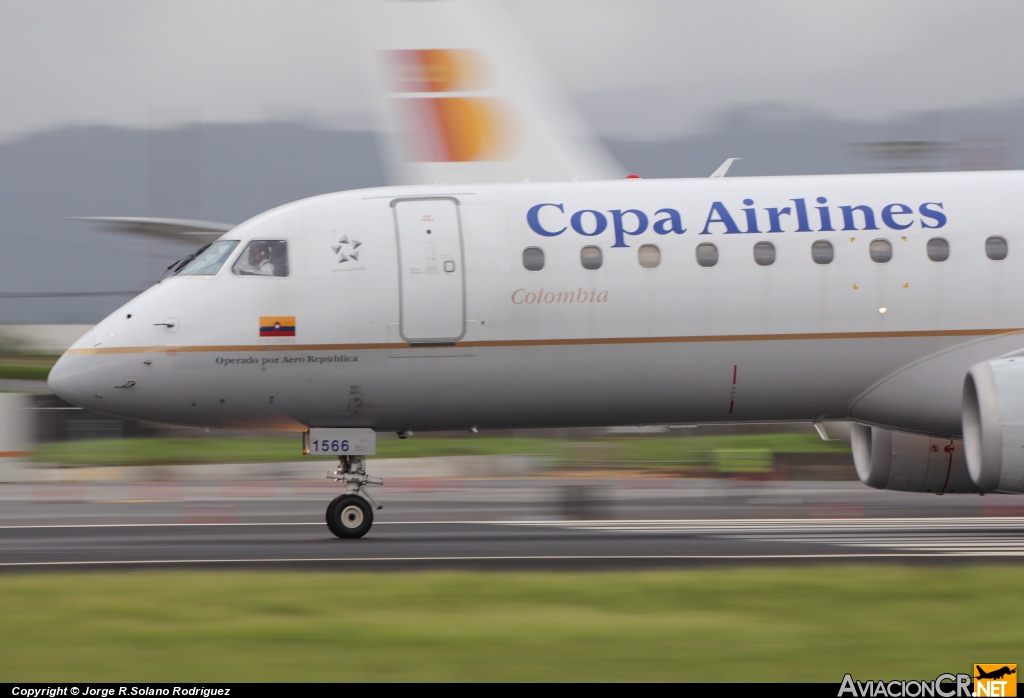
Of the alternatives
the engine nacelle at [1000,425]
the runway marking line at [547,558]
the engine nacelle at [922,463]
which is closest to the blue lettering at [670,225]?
the engine nacelle at [1000,425]

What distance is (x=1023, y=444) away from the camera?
1273cm

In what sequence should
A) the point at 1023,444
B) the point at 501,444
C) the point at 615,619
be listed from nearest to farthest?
the point at 615,619
the point at 1023,444
the point at 501,444

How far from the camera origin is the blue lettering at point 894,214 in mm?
13883

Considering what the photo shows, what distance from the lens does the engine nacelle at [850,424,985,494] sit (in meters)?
15.4

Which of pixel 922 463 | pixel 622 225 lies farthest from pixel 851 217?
pixel 922 463

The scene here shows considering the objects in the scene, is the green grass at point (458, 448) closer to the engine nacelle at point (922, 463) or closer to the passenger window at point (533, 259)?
the engine nacelle at point (922, 463)

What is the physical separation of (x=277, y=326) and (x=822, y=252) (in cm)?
550

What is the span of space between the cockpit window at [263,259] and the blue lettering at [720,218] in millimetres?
4240

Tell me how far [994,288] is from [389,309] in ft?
20.0

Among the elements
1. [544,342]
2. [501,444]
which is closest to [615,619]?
[544,342]

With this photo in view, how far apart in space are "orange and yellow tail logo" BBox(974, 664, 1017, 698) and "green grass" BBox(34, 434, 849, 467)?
1954 cm

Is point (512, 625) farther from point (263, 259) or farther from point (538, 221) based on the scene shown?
point (263, 259)

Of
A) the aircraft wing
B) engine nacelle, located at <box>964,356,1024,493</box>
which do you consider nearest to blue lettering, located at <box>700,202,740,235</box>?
engine nacelle, located at <box>964,356,1024,493</box>

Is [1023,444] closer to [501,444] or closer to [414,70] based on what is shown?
[414,70]
